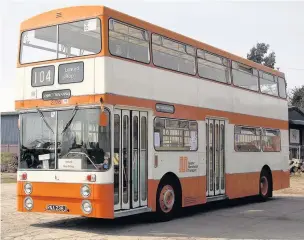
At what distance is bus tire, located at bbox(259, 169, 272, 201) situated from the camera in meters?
16.6

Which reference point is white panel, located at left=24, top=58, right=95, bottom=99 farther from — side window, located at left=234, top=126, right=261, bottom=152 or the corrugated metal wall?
the corrugated metal wall

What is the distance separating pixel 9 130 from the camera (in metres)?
41.8

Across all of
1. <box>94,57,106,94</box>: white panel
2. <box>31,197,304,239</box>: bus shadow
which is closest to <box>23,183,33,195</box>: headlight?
<box>31,197,304,239</box>: bus shadow

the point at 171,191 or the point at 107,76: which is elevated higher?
the point at 107,76

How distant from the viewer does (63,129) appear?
10156 millimetres

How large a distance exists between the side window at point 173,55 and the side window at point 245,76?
2500 mm

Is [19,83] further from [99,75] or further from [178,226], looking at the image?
[178,226]

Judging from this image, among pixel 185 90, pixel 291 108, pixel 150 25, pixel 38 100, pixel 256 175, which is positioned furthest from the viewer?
pixel 291 108

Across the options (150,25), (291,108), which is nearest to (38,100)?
(150,25)

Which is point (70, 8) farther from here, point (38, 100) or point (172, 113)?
point (172, 113)

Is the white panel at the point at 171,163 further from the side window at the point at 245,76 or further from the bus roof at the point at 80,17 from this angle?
the side window at the point at 245,76

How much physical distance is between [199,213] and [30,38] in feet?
20.3

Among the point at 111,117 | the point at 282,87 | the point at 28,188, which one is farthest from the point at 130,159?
the point at 282,87

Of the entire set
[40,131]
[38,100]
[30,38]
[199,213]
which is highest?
[30,38]
